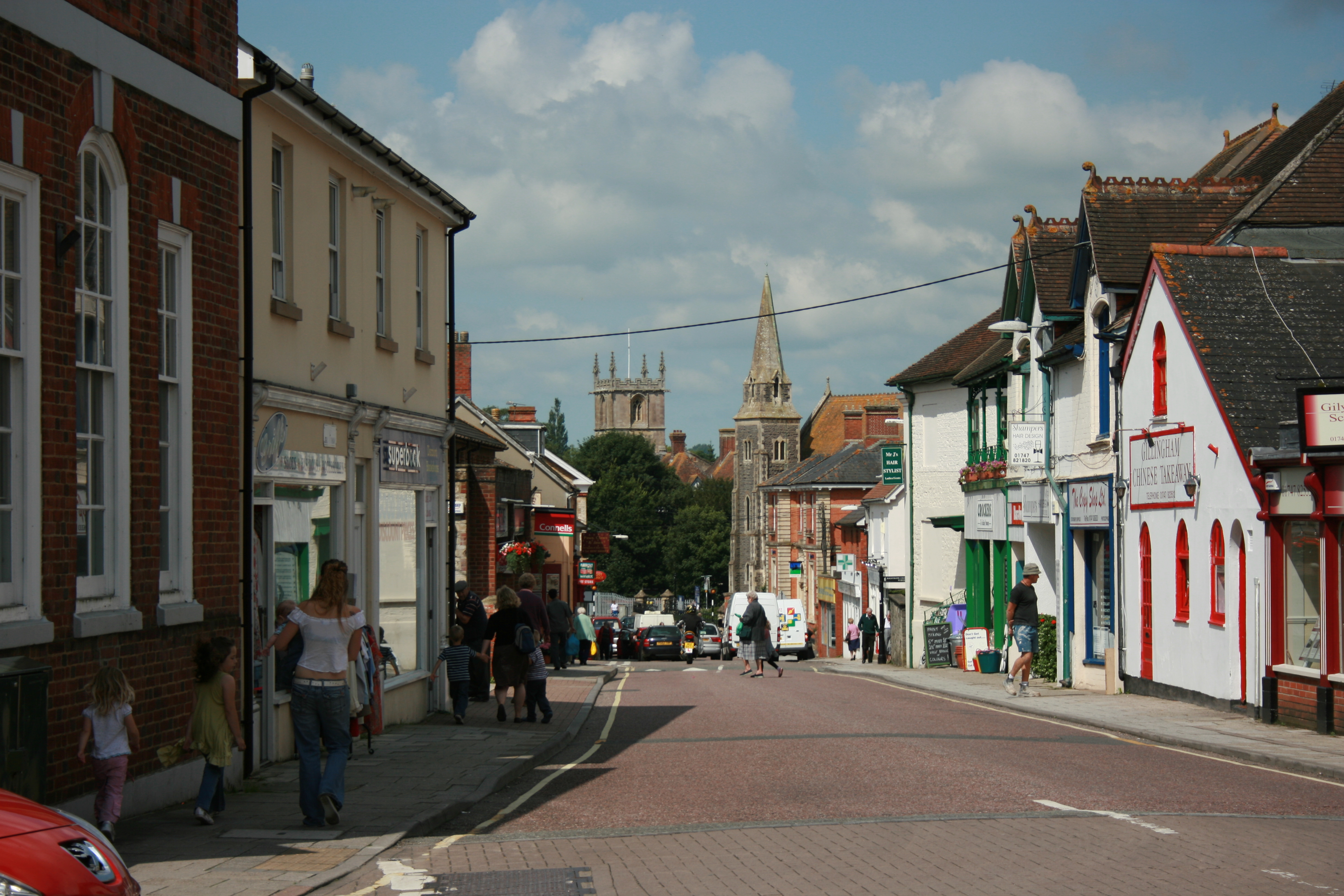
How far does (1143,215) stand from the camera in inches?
922

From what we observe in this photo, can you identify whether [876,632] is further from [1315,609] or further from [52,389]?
[52,389]

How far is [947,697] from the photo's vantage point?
75.4 feet

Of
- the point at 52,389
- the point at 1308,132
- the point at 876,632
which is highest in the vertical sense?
the point at 1308,132

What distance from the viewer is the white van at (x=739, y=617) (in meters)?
50.1

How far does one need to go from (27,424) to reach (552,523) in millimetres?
32300

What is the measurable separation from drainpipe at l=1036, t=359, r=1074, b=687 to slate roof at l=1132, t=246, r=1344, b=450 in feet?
20.2

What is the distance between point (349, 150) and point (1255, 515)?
11.6 m

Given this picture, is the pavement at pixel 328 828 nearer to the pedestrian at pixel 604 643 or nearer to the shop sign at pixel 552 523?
the shop sign at pixel 552 523

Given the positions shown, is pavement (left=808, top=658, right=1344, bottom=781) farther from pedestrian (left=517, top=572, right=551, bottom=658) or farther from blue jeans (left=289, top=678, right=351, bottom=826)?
blue jeans (left=289, top=678, right=351, bottom=826)

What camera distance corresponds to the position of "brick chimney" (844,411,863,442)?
3209 inches

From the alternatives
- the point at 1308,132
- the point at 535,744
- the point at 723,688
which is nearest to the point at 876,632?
the point at 723,688

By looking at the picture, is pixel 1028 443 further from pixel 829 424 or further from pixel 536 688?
pixel 829 424

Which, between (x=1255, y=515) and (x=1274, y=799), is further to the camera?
(x=1255, y=515)

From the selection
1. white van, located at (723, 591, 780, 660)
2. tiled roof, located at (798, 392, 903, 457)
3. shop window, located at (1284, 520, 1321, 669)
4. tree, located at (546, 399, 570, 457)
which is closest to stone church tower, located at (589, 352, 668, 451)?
tree, located at (546, 399, 570, 457)
